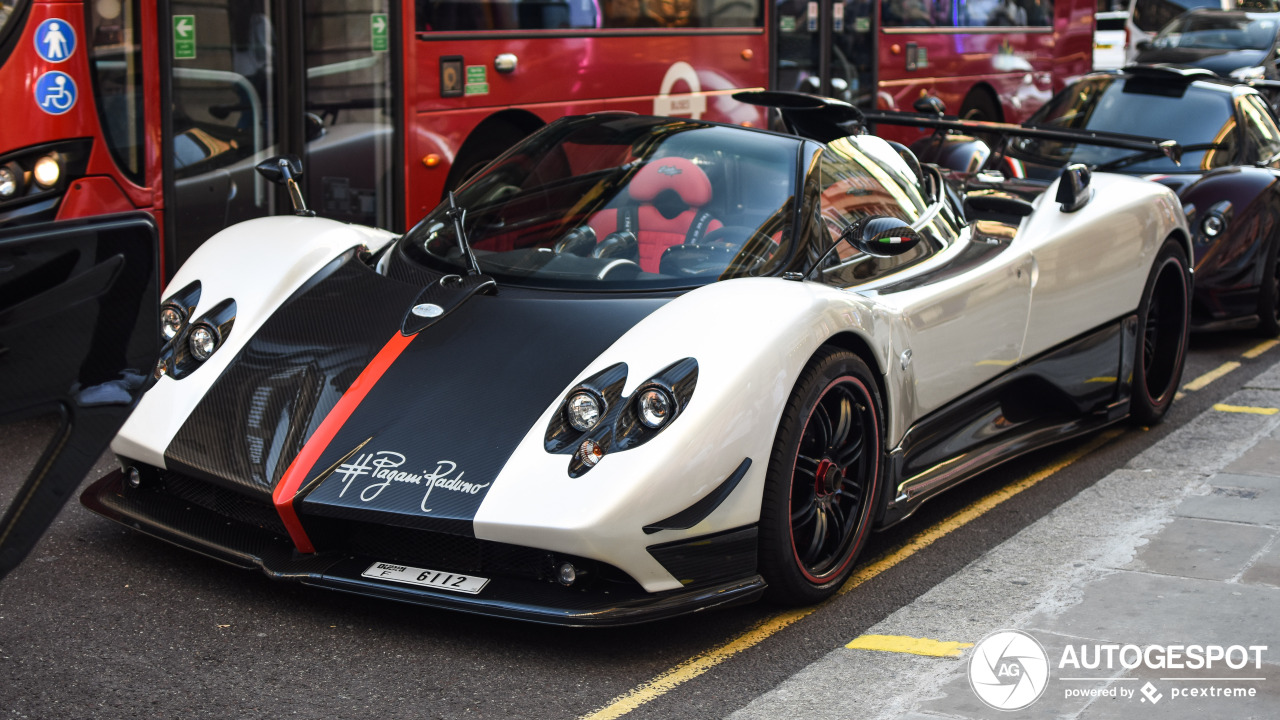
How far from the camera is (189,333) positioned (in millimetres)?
4414

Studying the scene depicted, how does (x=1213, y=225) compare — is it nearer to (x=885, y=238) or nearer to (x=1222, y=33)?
(x=885, y=238)

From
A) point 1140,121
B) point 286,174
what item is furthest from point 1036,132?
point 286,174

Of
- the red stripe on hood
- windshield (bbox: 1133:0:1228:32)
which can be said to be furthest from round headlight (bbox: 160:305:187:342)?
windshield (bbox: 1133:0:1228:32)

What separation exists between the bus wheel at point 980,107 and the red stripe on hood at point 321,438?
9.89 metres

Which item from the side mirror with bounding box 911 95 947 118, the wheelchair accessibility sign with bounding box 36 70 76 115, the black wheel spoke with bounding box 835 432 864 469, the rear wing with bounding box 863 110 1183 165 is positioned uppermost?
the wheelchair accessibility sign with bounding box 36 70 76 115

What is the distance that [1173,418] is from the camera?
6527mm

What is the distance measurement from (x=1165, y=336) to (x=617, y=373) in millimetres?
3442

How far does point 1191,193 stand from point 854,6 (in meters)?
4.35

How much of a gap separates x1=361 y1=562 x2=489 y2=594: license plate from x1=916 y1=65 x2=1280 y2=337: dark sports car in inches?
191

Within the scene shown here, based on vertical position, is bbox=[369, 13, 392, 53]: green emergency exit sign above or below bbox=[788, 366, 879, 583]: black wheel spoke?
above

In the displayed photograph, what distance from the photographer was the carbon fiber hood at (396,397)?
370 centimetres

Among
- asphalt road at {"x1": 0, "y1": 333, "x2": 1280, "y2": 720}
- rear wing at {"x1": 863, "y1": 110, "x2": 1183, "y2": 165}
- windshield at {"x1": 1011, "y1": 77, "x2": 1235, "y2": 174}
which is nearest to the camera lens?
asphalt road at {"x1": 0, "y1": 333, "x2": 1280, "y2": 720}

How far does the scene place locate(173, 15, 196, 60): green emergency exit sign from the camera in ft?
22.7
